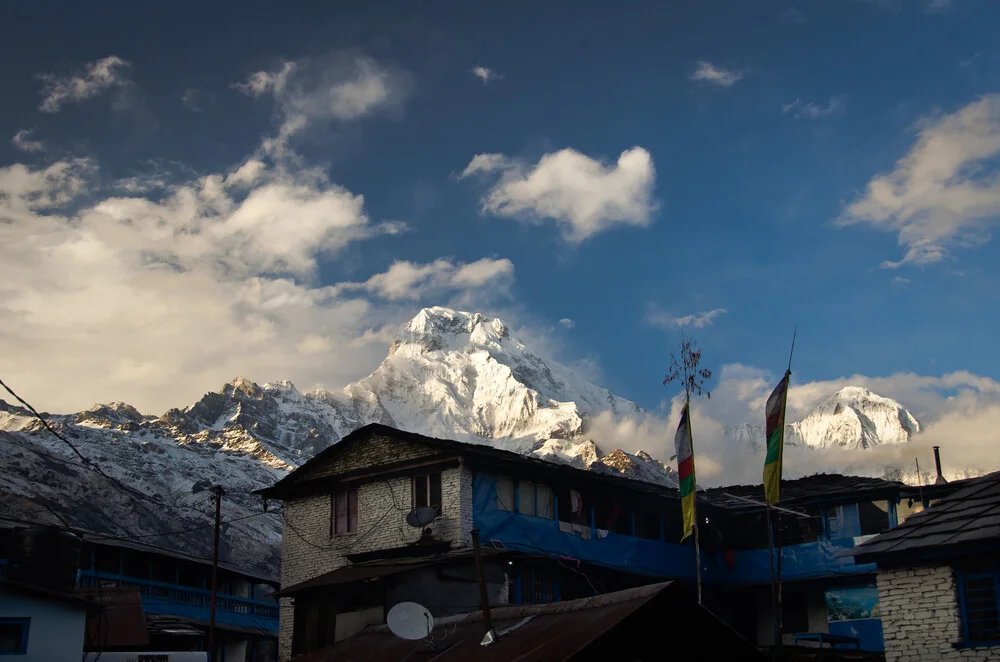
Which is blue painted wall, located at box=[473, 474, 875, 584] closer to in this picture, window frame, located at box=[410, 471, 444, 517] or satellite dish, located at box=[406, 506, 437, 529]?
window frame, located at box=[410, 471, 444, 517]

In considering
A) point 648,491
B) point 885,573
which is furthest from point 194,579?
point 885,573

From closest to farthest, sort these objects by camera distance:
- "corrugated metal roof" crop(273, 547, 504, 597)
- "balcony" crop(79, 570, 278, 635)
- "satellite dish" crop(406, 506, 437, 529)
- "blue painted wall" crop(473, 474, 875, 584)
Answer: "corrugated metal roof" crop(273, 547, 504, 597) < "satellite dish" crop(406, 506, 437, 529) < "blue painted wall" crop(473, 474, 875, 584) < "balcony" crop(79, 570, 278, 635)

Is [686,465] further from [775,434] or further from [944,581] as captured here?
[944,581]

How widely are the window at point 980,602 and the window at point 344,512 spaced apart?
19.8 metres

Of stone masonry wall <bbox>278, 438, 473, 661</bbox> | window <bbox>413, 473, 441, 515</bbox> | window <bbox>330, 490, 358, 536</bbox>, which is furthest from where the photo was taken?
window <bbox>330, 490, 358, 536</bbox>

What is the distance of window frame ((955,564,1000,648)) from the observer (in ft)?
55.5

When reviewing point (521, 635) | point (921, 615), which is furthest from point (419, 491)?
point (921, 615)

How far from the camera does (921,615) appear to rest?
58.7ft

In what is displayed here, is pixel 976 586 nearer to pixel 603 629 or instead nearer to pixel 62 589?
pixel 603 629

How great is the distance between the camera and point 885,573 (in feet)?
61.1

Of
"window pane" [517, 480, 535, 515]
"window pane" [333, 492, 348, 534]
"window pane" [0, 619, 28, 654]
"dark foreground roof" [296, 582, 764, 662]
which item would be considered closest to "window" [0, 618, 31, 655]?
"window pane" [0, 619, 28, 654]

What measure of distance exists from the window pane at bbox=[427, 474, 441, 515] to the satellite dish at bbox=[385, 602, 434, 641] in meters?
12.7

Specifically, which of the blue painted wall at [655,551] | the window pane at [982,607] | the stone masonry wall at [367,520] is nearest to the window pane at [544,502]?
the blue painted wall at [655,551]

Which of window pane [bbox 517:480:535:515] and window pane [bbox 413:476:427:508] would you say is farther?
window pane [bbox 517:480:535:515]
